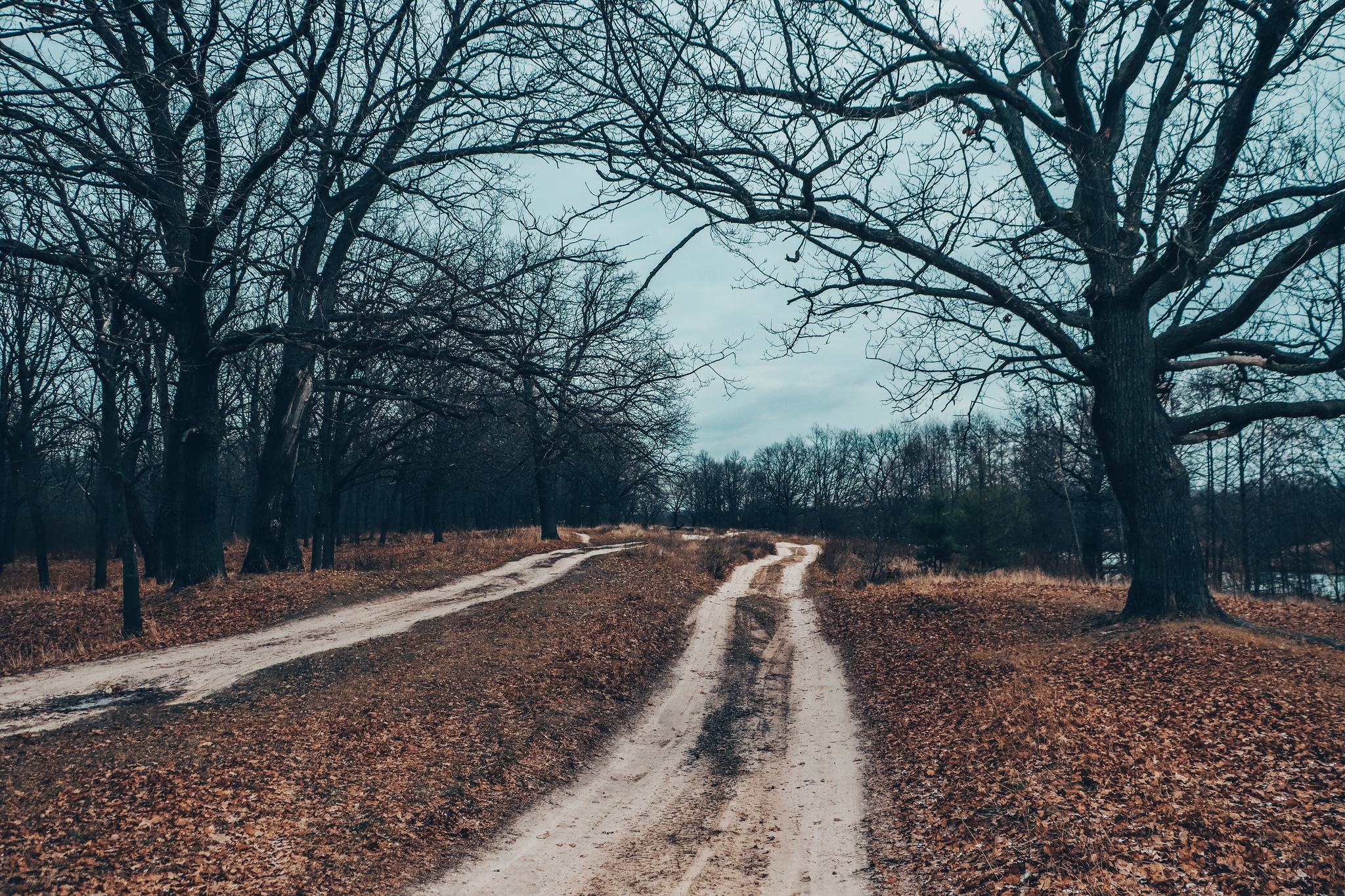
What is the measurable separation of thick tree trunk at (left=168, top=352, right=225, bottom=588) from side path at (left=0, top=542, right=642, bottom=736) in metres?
2.94

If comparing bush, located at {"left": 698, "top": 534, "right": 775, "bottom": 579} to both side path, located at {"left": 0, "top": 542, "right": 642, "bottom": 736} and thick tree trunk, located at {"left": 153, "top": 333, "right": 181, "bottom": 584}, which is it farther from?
thick tree trunk, located at {"left": 153, "top": 333, "right": 181, "bottom": 584}

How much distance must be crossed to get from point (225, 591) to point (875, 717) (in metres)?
11.3

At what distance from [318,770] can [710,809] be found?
3542mm

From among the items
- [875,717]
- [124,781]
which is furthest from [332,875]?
[875,717]

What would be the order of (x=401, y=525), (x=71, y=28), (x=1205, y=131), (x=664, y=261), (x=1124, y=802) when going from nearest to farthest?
(x=1124, y=802) → (x=71, y=28) → (x=664, y=261) → (x=1205, y=131) → (x=401, y=525)

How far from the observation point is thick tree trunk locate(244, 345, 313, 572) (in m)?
15.0

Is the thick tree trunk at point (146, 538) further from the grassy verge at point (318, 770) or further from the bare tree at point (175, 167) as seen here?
the grassy verge at point (318, 770)

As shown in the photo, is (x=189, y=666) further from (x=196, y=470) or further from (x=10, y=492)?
(x=10, y=492)

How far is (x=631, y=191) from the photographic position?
7.93 m

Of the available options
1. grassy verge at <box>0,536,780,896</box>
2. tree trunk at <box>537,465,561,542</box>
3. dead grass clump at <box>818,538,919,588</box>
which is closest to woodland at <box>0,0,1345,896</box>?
grassy verge at <box>0,536,780,896</box>

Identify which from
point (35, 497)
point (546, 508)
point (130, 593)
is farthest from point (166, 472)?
point (546, 508)

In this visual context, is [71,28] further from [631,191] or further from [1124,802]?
[1124,802]

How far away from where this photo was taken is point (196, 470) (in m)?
13.1

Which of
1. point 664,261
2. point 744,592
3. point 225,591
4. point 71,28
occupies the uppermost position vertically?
point 71,28
